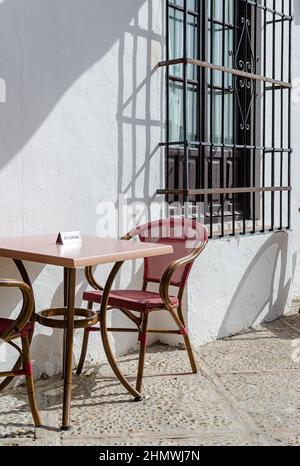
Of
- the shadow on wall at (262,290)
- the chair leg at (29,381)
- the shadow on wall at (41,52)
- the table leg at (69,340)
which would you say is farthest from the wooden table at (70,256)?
the shadow on wall at (262,290)

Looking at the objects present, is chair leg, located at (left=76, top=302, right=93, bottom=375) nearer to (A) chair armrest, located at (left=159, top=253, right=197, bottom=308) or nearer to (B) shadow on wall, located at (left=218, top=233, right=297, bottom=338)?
(A) chair armrest, located at (left=159, top=253, right=197, bottom=308)

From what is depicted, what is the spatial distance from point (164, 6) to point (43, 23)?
1073 mm

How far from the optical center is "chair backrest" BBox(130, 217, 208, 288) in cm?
382

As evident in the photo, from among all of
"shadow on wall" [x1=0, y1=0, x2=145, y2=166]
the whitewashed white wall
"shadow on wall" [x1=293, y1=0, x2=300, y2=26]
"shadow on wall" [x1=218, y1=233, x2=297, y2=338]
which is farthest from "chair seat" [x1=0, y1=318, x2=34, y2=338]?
"shadow on wall" [x1=293, y1=0, x2=300, y2=26]

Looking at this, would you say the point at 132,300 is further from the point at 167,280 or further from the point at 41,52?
the point at 41,52

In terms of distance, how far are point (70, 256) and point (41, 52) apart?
1.34m

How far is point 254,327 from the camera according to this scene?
4.72 meters

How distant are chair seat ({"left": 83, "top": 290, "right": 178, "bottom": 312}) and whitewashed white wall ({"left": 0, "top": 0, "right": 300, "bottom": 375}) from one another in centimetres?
34

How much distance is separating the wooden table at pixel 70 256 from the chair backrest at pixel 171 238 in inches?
21.9

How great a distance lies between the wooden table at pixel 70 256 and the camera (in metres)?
2.81

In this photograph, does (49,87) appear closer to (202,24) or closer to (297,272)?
(202,24)

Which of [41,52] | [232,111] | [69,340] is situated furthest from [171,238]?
[232,111]

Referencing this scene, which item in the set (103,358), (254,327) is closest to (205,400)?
(103,358)

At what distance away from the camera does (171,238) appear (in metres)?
3.96
